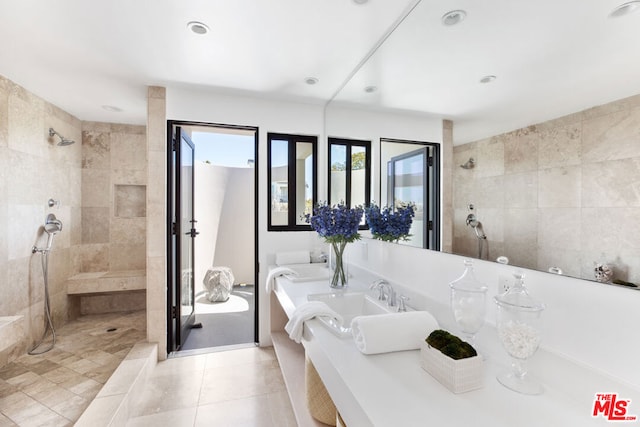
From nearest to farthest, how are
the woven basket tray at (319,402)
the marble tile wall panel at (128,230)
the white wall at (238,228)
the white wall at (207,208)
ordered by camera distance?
the woven basket tray at (319,402), the marble tile wall panel at (128,230), the white wall at (207,208), the white wall at (238,228)

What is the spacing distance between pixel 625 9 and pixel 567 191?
0.48 meters

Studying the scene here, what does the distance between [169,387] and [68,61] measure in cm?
250

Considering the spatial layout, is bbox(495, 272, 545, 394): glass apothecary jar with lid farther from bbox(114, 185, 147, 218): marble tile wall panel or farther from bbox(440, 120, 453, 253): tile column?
bbox(114, 185, 147, 218): marble tile wall panel

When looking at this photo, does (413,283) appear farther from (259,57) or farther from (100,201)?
(100,201)

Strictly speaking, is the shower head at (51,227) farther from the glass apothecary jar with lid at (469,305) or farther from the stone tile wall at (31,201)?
the glass apothecary jar with lid at (469,305)

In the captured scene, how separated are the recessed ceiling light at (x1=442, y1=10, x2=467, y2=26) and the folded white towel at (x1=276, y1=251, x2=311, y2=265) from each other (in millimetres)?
2009

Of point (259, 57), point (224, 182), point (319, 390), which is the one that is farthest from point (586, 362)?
point (224, 182)

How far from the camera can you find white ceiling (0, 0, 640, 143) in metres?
0.85

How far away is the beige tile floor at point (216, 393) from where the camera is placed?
180 centimetres

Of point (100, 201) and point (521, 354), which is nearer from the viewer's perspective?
point (521, 354)

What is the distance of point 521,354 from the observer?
0.81 m

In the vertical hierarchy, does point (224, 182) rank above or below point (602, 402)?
above

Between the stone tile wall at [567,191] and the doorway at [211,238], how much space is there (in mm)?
2057

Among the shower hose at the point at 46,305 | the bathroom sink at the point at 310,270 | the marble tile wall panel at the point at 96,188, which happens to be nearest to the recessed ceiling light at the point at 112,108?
the marble tile wall panel at the point at 96,188
